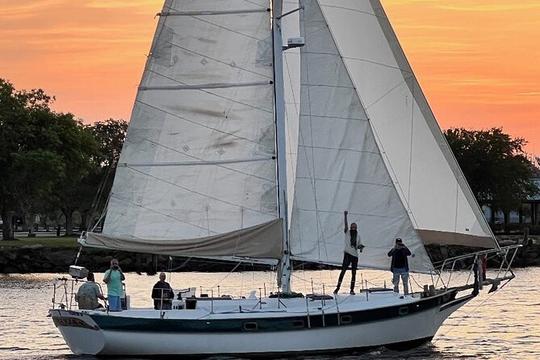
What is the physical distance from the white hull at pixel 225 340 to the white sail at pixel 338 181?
220 cm

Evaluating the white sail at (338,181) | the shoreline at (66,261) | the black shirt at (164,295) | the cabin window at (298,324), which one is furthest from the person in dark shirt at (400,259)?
the shoreline at (66,261)

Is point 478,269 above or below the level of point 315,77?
below

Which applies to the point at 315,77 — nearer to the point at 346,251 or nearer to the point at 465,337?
the point at 346,251

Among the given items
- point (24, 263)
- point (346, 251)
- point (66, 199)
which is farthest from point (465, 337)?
point (66, 199)

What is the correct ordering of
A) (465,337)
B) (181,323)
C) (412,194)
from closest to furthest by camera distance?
1. (181,323)
2. (412,194)
3. (465,337)

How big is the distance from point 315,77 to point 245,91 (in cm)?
227

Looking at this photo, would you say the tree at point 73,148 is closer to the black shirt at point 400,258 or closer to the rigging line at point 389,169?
the rigging line at point 389,169

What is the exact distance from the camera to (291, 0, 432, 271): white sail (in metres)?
36.4

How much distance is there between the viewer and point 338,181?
36625 mm

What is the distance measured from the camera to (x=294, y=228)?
36.3m

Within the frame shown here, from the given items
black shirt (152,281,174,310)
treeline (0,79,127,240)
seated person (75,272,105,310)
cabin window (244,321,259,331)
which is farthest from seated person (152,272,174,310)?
treeline (0,79,127,240)

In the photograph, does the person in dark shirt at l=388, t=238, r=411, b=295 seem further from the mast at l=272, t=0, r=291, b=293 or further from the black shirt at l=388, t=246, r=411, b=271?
the mast at l=272, t=0, r=291, b=293

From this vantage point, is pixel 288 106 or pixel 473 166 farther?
pixel 473 166

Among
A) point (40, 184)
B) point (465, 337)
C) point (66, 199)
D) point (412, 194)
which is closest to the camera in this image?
point (412, 194)
